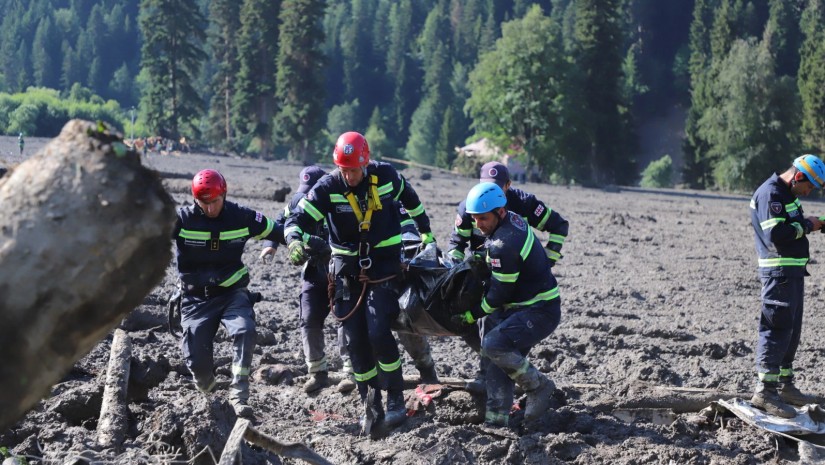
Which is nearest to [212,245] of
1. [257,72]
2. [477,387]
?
[477,387]

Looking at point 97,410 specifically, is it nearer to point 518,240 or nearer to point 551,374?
point 518,240

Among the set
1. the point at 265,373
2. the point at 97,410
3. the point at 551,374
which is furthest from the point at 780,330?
the point at 97,410

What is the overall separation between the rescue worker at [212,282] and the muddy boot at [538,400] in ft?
6.84

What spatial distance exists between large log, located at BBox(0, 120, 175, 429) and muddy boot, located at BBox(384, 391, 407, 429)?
4039mm

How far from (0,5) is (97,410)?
144m

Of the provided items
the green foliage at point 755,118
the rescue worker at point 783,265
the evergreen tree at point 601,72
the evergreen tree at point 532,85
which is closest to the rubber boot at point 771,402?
the rescue worker at point 783,265

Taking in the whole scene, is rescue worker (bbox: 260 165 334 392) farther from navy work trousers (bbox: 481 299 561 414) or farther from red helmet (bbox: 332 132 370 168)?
navy work trousers (bbox: 481 299 561 414)

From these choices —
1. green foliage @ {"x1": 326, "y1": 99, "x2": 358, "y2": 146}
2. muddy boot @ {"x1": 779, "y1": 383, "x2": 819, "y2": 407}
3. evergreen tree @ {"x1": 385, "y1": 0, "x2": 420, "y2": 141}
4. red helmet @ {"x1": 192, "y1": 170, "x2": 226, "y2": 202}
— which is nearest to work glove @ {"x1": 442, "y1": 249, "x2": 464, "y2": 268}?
red helmet @ {"x1": 192, "y1": 170, "x2": 226, "y2": 202}

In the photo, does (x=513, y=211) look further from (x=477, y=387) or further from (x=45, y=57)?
(x=45, y=57)

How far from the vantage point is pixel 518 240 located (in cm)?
723

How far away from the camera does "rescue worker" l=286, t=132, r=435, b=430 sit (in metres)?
7.57

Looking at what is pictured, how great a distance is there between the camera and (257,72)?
214 feet

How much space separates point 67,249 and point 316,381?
214 inches

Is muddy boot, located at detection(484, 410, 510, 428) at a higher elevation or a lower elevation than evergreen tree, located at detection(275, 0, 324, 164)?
lower
